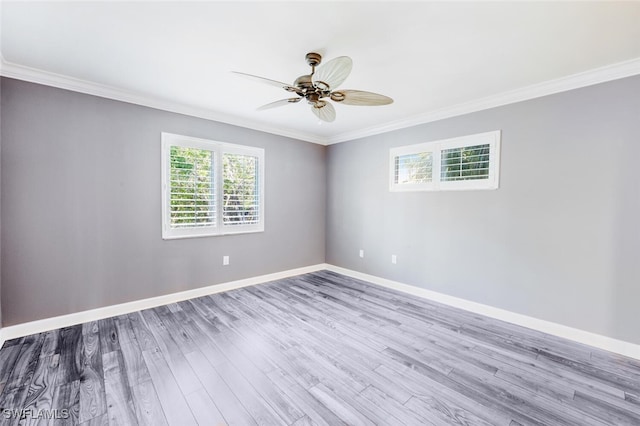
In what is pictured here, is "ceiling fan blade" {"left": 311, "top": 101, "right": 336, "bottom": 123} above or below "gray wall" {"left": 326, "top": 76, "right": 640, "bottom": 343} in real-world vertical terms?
above

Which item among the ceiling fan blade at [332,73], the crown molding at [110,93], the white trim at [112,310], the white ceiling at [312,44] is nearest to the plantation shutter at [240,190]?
the crown molding at [110,93]

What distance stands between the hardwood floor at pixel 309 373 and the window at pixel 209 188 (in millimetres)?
1200

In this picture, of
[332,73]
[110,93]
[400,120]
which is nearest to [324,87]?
[332,73]

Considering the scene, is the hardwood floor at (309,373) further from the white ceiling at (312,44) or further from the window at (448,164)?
the white ceiling at (312,44)

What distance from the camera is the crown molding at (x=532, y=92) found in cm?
240

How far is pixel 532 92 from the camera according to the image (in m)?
2.86

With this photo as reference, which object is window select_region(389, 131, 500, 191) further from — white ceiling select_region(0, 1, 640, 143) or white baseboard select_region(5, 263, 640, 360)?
white baseboard select_region(5, 263, 640, 360)

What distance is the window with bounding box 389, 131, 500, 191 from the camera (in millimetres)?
3209

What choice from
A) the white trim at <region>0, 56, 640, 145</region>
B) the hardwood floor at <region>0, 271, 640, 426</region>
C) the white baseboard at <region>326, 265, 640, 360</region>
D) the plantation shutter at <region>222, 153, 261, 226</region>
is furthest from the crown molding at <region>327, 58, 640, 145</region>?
the hardwood floor at <region>0, 271, 640, 426</region>

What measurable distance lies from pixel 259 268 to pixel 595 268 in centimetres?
410

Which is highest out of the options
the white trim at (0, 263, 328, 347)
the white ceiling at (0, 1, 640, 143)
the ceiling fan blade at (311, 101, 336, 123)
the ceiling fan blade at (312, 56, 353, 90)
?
the white ceiling at (0, 1, 640, 143)

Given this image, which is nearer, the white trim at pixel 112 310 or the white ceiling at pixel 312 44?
the white ceiling at pixel 312 44

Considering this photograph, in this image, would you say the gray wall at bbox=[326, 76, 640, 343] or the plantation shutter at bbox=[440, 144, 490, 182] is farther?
the plantation shutter at bbox=[440, 144, 490, 182]

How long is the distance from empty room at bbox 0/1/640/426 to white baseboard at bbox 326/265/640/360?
0.02 metres
